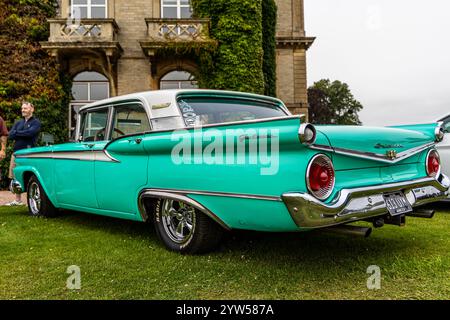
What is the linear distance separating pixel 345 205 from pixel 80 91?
47.4 ft

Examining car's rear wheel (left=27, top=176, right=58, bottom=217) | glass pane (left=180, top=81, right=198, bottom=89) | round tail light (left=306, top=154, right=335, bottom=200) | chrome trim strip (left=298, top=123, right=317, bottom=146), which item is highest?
glass pane (left=180, top=81, right=198, bottom=89)

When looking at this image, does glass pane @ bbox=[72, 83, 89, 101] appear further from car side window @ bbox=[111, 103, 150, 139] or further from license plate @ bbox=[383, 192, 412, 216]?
license plate @ bbox=[383, 192, 412, 216]

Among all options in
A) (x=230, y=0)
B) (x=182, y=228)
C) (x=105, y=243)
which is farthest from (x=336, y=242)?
(x=230, y=0)

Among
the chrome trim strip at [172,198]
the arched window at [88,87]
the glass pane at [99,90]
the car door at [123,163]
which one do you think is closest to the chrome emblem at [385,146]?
the chrome trim strip at [172,198]

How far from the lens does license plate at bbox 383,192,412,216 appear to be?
3.05 m

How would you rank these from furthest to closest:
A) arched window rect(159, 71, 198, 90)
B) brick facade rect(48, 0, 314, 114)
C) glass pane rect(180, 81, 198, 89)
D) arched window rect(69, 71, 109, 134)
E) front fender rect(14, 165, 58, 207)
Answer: arched window rect(159, 71, 198, 90) → glass pane rect(180, 81, 198, 89) → arched window rect(69, 71, 109, 134) → brick facade rect(48, 0, 314, 114) → front fender rect(14, 165, 58, 207)

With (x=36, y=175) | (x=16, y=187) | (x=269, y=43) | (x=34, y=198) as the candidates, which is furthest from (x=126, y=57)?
(x=36, y=175)

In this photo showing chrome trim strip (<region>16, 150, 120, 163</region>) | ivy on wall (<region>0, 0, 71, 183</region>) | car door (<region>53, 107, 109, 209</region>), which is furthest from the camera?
ivy on wall (<region>0, 0, 71, 183</region>)

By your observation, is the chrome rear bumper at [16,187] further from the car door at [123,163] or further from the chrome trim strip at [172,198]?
the chrome trim strip at [172,198]

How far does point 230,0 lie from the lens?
13984 mm

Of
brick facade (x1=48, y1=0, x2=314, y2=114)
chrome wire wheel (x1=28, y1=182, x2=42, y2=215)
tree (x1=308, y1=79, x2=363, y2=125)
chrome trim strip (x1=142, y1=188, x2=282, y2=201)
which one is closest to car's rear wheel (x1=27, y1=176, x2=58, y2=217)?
chrome wire wheel (x1=28, y1=182, x2=42, y2=215)

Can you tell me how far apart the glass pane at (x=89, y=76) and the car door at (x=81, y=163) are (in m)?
11.1

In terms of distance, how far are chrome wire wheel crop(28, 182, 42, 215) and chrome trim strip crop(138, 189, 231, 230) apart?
107 inches
